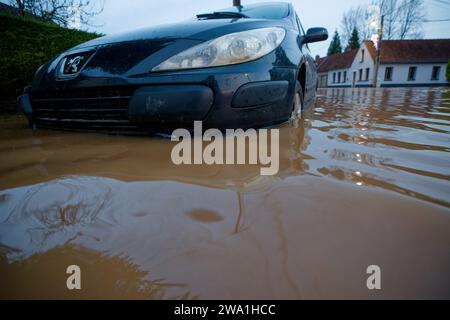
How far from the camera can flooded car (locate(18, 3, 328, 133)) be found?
144 cm

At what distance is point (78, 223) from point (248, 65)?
119 cm

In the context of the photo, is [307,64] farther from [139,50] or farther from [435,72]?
[435,72]

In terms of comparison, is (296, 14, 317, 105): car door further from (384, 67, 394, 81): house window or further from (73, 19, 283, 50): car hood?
(384, 67, 394, 81): house window

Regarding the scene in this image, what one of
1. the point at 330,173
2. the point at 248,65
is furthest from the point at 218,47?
the point at 330,173

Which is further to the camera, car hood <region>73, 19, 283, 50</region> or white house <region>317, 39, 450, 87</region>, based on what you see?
white house <region>317, 39, 450, 87</region>

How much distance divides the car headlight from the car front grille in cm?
31

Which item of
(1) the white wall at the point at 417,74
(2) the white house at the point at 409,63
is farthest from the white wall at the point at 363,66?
(1) the white wall at the point at 417,74

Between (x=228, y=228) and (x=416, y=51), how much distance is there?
37287 mm

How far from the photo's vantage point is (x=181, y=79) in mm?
1435

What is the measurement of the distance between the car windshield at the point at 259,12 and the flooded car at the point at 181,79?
0.45m

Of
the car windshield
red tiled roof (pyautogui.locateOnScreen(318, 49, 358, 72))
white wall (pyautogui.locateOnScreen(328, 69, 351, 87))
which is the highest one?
red tiled roof (pyautogui.locateOnScreen(318, 49, 358, 72))

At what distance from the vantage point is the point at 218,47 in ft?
4.85

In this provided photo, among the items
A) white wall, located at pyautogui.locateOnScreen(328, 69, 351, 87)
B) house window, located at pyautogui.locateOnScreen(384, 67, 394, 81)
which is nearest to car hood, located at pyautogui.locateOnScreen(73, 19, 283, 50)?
house window, located at pyautogui.locateOnScreen(384, 67, 394, 81)

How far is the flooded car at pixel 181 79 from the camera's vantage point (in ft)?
4.73
